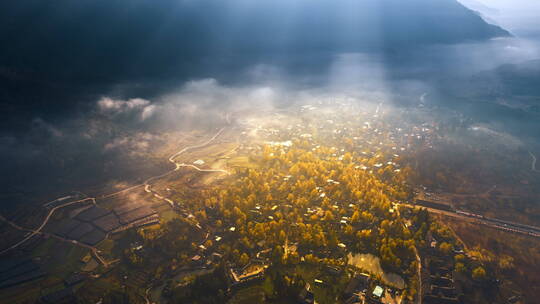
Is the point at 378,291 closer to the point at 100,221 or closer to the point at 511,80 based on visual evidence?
the point at 100,221

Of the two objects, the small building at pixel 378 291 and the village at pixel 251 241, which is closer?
the small building at pixel 378 291

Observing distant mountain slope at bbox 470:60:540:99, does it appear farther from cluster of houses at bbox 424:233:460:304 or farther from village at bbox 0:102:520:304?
cluster of houses at bbox 424:233:460:304

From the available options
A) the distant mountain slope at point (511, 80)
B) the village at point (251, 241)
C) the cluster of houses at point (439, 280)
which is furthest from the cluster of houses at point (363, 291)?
the distant mountain slope at point (511, 80)

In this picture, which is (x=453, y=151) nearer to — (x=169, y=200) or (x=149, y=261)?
(x=169, y=200)

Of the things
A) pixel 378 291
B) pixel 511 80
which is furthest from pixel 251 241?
pixel 511 80

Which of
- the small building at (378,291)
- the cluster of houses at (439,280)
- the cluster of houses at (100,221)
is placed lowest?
the cluster of houses at (439,280)

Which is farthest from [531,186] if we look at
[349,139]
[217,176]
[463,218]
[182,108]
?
[182,108]

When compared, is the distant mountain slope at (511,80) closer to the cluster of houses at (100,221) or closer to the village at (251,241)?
the village at (251,241)

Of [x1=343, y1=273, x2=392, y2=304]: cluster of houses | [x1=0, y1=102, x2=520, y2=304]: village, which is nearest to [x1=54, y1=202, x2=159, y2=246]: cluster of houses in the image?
[x1=0, y1=102, x2=520, y2=304]: village
